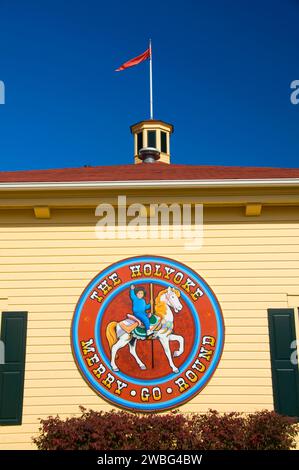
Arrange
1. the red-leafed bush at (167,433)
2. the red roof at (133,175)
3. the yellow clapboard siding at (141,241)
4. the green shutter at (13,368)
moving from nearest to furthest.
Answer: the red-leafed bush at (167,433)
the green shutter at (13,368)
the yellow clapboard siding at (141,241)
the red roof at (133,175)

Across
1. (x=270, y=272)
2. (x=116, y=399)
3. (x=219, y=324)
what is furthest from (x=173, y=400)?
(x=270, y=272)

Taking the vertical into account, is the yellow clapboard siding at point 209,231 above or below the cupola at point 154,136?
below

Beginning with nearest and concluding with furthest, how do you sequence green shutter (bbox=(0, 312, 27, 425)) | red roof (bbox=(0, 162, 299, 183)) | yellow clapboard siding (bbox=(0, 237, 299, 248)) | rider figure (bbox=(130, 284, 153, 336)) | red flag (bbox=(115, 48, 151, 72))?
green shutter (bbox=(0, 312, 27, 425)) < rider figure (bbox=(130, 284, 153, 336)) < yellow clapboard siding (bbox=(0, 237, 299, 248)) < red roof (bbox=(0, 162, 299, 183)) < red flag (bbox=(115, 48, 151, 72))

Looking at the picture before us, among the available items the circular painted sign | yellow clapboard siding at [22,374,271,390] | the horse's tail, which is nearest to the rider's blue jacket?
the circular painted sign

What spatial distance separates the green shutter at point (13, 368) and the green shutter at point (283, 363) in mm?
3971

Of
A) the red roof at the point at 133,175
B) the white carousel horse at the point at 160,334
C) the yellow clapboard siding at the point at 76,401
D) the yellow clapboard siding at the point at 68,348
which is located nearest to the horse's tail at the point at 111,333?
the white carousel horse at the point at 160,334

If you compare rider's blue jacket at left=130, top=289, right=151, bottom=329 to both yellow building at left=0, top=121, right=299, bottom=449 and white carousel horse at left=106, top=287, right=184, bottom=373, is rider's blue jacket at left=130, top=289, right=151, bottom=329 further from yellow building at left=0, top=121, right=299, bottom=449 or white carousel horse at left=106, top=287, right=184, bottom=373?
yellow building at left=0, top=121, right=299, bottom=449

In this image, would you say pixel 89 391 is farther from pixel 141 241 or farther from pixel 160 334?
pixel 141 241

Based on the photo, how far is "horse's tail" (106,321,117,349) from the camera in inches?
323

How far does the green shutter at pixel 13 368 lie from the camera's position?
786 centimetres

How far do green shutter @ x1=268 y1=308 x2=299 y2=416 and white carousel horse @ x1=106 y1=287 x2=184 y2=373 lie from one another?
148 centimetres

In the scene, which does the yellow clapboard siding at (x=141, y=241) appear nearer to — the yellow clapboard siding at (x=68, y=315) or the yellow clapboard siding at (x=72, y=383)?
the yellow clapboard siding at (x=68, y=315)
